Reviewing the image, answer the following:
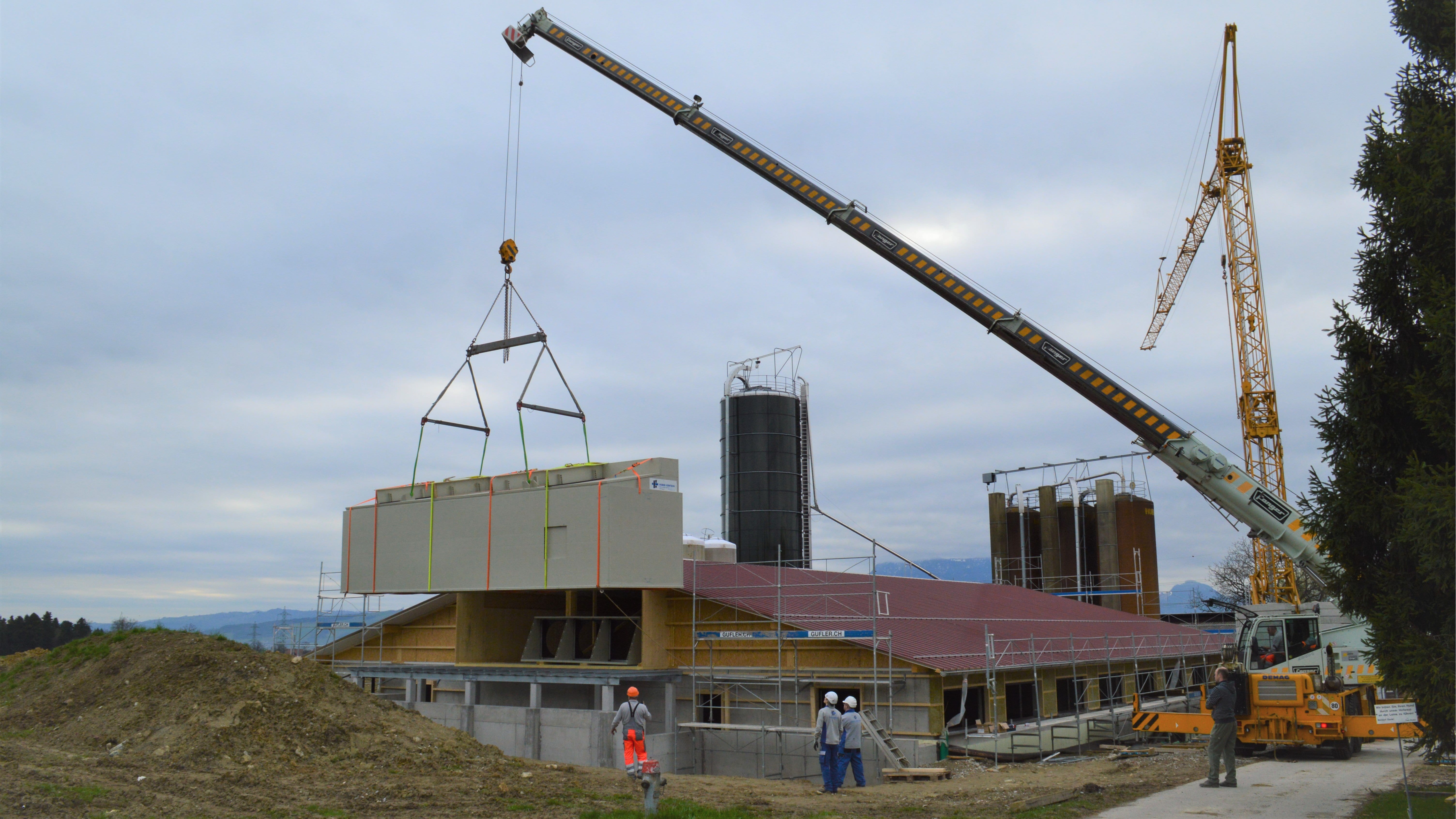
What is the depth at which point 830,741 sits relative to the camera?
16531 millimetres

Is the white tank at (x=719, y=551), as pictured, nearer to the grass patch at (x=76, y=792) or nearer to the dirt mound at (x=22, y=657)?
the dirt mound at (x=22, y=657)

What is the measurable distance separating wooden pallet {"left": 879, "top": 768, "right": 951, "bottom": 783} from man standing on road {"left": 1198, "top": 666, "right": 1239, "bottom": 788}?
4.57 m

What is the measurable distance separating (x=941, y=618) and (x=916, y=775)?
21.1 feet

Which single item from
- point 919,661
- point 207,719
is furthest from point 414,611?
point 919,661

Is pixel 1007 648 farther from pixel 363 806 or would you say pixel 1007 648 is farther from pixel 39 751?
pixel 39 751

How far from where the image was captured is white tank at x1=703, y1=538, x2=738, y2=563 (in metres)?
32.4

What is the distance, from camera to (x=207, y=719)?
1593 centimetres

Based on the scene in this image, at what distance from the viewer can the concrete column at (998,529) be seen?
208ft

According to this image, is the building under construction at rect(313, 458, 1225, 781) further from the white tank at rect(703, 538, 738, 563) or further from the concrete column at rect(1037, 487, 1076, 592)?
the concrete column at rect(1037, 487, 1076, 592)

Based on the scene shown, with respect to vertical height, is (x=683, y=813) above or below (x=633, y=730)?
below

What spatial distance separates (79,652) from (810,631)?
16.0m

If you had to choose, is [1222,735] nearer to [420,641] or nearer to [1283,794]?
[1283,794]

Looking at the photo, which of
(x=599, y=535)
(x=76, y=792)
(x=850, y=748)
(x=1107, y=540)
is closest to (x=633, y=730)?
(x=850, y=748)

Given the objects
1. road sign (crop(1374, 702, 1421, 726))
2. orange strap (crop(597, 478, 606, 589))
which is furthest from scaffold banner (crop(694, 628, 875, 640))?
road sign (crop(1374, 702, 1421, 726))
